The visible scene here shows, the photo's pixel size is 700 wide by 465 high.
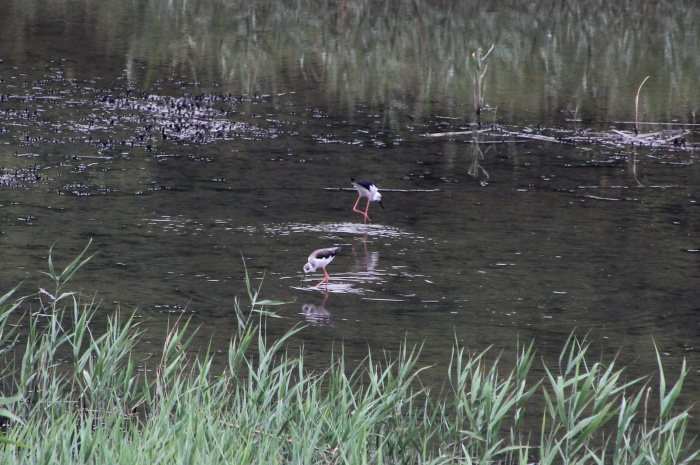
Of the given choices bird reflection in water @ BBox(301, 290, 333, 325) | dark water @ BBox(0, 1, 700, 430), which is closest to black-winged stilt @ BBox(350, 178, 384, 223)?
dark water @ BBox(0, 1, 700, 430)

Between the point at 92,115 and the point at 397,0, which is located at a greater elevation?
the point at 397,0

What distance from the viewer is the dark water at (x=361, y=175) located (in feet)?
26.9

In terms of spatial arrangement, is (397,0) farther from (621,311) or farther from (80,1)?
(621,311)

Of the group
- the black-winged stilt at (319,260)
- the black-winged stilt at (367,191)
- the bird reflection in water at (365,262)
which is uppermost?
the black-winged stilt at (367,191)

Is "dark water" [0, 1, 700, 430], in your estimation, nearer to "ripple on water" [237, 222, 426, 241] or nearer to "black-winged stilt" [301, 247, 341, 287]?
"ripple on water" [237, 222, 426, 241]

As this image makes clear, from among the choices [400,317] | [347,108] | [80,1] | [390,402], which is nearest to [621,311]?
[400,317]

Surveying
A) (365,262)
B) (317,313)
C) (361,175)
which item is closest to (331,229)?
(365,262)

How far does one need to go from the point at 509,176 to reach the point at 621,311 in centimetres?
449

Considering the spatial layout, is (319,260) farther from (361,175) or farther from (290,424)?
(361,175)

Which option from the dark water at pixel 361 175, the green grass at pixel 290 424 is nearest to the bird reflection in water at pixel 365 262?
Result: the dark water at pixel 361 175

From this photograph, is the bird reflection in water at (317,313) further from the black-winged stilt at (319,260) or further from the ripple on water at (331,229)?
the ripple on water at (331,229)

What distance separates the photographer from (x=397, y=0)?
2431cm

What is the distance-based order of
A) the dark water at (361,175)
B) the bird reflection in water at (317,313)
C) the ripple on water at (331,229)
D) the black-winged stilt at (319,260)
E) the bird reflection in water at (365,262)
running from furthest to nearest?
the ripple on water at (331,229) < the bird reflection in water at (365,262) < the black-winged stilt at (319,260) < the dark water at (361,175) < the bird reflection in water at (317,313)

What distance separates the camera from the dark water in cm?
820
